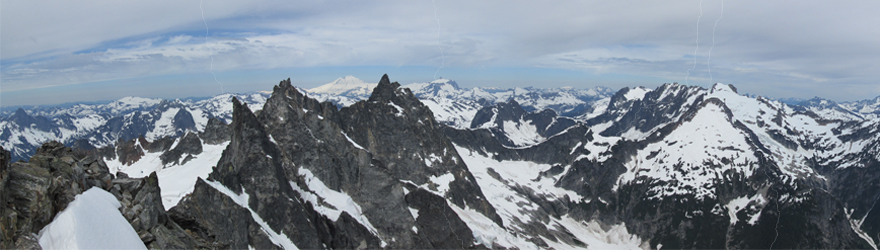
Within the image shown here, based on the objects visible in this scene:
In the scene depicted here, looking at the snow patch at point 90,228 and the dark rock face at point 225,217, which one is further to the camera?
the dark rock face at point 225,217

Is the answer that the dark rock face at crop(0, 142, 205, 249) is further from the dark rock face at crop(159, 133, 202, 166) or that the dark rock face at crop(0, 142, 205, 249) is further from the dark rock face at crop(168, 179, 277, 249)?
the dark rock face at crop(159, 133, 202, 166)

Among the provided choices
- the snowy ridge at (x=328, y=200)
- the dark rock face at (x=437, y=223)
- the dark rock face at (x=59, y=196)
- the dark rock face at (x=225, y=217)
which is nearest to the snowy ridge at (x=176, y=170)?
the dark rock face at (x=225, y=217)

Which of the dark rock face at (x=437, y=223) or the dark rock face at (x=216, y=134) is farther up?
the dark rock face at (x=216, y=134)

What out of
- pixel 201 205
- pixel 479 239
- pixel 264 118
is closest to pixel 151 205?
pixel 201 205

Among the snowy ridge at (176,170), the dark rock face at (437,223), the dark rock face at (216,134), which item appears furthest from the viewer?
the dark rock face at (216,134)

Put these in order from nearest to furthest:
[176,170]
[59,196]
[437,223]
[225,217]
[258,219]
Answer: [59,196] < [225,217] < [258,219] < [176,170] < [437,223]

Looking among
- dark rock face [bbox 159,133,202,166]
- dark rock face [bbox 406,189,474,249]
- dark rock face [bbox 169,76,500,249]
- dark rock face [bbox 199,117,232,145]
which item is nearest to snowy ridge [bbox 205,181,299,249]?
dark rock face [bbox 169,76,500,249]

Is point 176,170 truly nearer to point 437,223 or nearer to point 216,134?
point 216,134

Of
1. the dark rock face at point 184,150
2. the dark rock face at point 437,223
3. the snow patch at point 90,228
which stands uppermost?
the snow patch at point 90,228

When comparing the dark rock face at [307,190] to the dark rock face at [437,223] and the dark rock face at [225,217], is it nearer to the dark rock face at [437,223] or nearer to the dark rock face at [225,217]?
the dark rock face at [225,217]

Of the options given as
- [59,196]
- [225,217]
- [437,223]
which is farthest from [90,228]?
[437,223]

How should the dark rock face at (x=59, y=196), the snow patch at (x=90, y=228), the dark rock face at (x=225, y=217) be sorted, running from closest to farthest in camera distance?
1. the dark rock face at (x=59, y=196)
2. the snow patch at (x=90, y=228)
3. the dark rock face at (x=225, y=217)

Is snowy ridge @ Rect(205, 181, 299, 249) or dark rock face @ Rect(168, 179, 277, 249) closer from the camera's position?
dark rock face @ Rect(168, 179, 277, 249)
